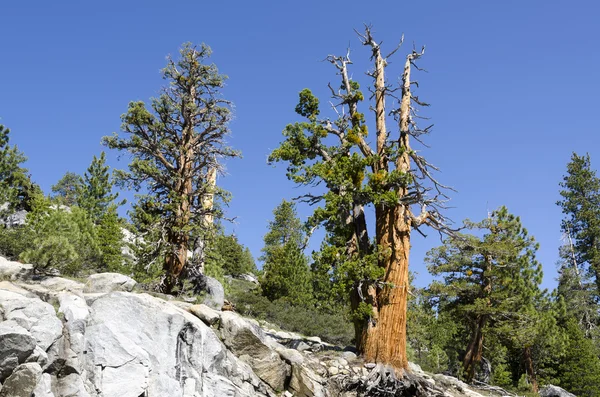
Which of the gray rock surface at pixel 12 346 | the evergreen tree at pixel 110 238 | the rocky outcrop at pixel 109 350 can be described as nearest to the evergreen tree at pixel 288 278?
the evergreen tree at pixel 110 238

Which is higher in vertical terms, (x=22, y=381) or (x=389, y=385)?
(x=389, y=385)

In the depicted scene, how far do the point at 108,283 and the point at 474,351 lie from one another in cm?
1838

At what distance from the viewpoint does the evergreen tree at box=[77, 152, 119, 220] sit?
42312mm

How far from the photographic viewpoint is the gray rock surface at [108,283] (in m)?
11.5

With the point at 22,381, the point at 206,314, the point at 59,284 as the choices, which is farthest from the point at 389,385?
the point at 22,381

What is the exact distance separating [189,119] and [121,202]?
91.6 feet

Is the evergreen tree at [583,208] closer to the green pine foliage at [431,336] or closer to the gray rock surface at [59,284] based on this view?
the green pine foliage at [431,336]

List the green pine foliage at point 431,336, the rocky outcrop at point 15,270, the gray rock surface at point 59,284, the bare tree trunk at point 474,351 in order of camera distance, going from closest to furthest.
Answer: the gray rock surface at point 59,284
the rocky outcrop at point 15,270
the bare tree trunk at point 474,351
the green pine foliage at point 431,336

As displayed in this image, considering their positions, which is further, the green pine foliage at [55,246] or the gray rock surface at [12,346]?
the green pine foliage at [55,246]

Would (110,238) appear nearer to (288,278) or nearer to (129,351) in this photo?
(288,278)

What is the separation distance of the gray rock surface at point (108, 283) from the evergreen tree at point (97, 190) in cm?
3209

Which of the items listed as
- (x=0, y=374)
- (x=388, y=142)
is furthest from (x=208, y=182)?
(x=0, y=374)

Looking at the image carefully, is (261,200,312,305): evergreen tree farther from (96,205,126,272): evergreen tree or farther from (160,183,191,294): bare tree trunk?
(160,183,191,294): bare tree trunk

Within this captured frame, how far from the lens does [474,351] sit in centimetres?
2412
